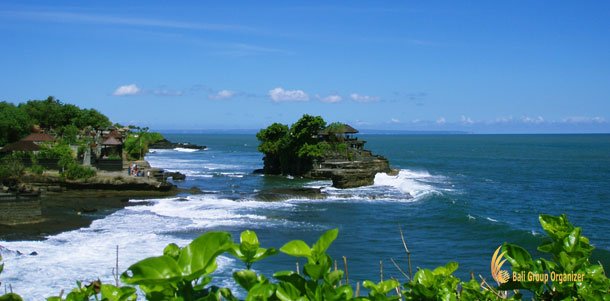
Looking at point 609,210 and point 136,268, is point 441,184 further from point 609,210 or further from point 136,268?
point 136,268

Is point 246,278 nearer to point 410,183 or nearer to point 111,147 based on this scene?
point 410,183

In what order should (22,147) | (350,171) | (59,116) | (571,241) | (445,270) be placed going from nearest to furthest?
(571,241) → (445,270) → (22,147) → (350,171) → (59,116)

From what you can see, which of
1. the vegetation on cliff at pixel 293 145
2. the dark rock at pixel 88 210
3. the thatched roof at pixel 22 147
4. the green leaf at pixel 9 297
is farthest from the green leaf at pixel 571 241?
the vegetation on cliff at pixel 293 145

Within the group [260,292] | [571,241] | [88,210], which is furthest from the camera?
[88,210]

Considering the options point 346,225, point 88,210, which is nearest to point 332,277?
point 346,225

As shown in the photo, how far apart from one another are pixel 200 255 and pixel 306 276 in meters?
0.76

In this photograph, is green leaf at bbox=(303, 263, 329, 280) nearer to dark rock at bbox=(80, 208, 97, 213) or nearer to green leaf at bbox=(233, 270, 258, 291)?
green leaf at bbox=(233, 270, 258, 291)

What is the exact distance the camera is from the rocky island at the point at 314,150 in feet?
178

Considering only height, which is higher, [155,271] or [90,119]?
[90,119]

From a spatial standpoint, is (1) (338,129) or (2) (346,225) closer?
(2) (346,225)

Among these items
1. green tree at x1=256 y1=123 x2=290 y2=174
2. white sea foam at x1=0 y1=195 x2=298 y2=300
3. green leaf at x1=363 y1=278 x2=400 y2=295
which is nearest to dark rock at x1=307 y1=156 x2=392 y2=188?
green tree at x1=256 y1=123 x2=290 y2=174

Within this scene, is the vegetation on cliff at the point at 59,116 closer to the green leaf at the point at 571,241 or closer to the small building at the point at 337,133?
the small building at the point at 337,133

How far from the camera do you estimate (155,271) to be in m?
1.58

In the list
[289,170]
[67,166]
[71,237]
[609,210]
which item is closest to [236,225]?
[71,237]
